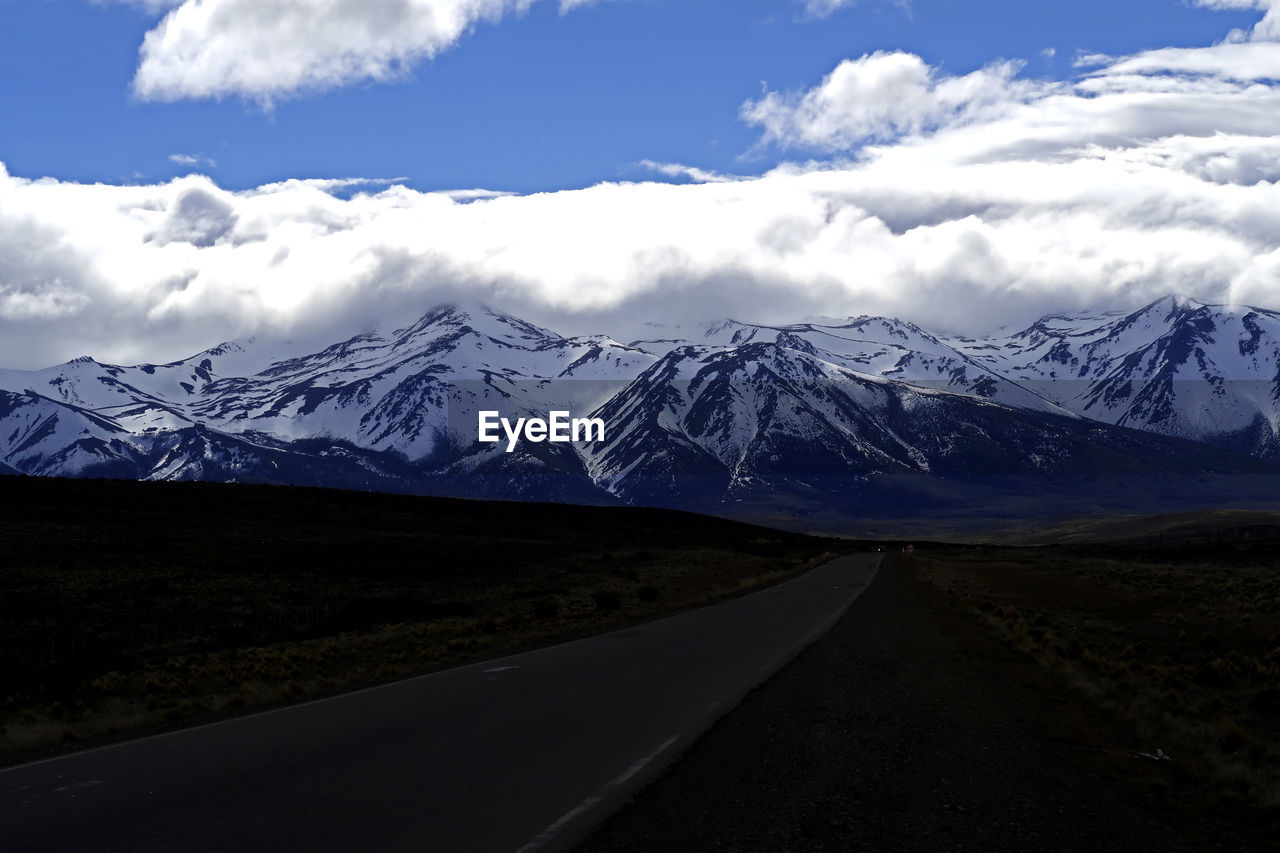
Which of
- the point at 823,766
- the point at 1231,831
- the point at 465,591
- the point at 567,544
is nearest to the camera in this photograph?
the point at 1231,831

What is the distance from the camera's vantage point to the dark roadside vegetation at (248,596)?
22.1 meters

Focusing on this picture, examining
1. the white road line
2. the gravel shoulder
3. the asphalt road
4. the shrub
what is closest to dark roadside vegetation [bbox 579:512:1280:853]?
the gravel shoulder

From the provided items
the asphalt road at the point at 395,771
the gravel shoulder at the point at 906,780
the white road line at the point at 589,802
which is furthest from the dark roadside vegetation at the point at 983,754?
the asphalt road at the point at 395,771

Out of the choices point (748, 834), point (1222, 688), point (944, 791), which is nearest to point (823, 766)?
point (944, 791)

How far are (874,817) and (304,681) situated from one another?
16.0m

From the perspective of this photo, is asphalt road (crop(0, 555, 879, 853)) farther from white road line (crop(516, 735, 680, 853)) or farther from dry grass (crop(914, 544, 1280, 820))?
dry grass (crop(914, 544, 1280, 820))

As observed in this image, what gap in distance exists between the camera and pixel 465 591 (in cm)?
5625

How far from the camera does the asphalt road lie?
8.96 meters

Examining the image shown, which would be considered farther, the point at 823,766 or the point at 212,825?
the point at 823,766

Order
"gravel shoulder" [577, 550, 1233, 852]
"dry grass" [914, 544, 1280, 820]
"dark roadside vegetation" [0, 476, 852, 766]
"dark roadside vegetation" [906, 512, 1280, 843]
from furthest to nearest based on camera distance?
"dark roadside vegetation" [0, 476, 852, 766]
"dry grass" [914, 544, 1280, 820]
"dark roadside vegetation" [906, 512, 1280, 843]
"gravel shoulder" [577, 550, 1233, 852]

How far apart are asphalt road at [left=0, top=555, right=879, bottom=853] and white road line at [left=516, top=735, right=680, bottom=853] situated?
0.03m

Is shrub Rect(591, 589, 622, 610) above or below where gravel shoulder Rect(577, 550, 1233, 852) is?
below

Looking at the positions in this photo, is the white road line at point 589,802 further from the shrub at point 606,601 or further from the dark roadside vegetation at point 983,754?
the shrub at point 606,601

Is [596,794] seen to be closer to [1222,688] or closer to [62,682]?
[1222,688]
